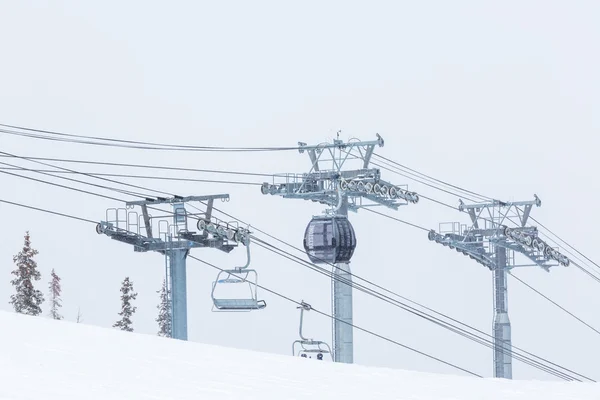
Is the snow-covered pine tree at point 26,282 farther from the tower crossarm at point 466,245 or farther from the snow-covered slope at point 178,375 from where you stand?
the snow-covered slope at point 178,375

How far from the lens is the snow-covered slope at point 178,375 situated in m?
13.9

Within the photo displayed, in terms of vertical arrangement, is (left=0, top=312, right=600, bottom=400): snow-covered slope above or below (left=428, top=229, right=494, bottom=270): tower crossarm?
below

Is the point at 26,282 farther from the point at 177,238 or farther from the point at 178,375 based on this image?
the point at 178,375

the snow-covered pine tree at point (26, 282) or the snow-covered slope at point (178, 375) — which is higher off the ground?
the snow-covered pine tree at point (26, 282)

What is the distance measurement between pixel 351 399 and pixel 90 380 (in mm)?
3389

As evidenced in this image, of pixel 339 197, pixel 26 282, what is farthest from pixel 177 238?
pixel 26 282

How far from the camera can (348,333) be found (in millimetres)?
53719

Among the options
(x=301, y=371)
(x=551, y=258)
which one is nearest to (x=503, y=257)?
(x=551, y=258)

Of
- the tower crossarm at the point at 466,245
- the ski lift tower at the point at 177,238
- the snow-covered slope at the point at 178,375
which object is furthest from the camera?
the tower crossarm at the point at 466,245

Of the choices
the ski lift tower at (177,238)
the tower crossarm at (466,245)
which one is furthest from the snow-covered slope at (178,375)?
the tower crossarm at (466,245)

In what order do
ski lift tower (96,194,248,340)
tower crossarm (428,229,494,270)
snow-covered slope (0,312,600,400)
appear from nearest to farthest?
snow-covered slope (0,312,600,400)
ski lift tower (96,194,248,340)
tower crossarm (428,229,494,270)

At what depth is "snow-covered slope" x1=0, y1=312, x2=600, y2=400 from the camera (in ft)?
45.5

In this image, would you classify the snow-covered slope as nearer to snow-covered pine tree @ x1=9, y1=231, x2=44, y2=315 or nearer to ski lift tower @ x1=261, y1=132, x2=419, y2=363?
ski lift tower @ x1=261, y1=132, x2=419, y2=363

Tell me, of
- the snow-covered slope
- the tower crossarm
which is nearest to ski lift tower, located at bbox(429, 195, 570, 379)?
the tower crossarm
